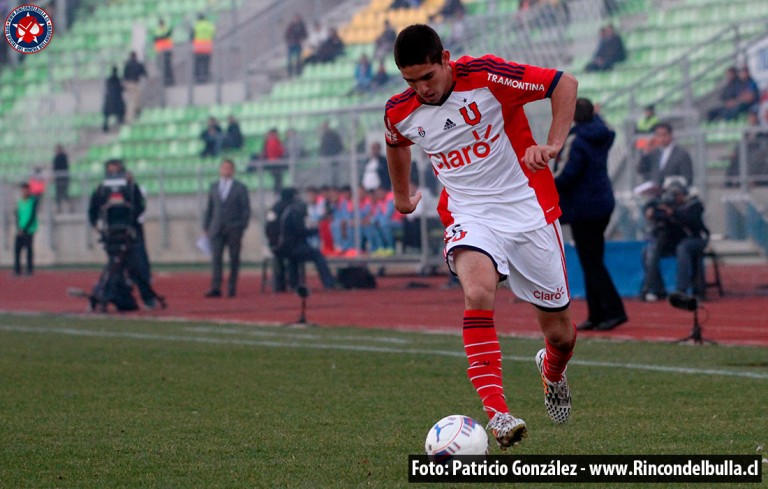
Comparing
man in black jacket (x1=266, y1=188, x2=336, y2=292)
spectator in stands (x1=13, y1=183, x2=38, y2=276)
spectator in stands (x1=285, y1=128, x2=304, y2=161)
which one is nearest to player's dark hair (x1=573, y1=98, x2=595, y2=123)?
man in black jacket (x1=266, y1=188, x2=336, y2=292)

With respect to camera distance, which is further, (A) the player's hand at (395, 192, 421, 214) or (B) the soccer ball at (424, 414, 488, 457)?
(A) the player's hand at (395, 192, 421, 214)

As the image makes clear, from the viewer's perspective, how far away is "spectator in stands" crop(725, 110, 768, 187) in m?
20.6

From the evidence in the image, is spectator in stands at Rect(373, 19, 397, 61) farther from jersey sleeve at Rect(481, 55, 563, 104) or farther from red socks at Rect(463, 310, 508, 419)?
red socks at Rect(463, 310, 508, 419)

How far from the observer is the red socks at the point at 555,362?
717cm

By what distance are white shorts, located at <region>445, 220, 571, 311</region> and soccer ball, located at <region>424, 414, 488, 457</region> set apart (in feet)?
3.63

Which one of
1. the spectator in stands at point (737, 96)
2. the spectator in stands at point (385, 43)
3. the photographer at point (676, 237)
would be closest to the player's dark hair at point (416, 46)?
the photographer at point (676, 237)

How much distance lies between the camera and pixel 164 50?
1469 inches

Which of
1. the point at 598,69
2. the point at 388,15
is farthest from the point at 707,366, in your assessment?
the point at 388,15

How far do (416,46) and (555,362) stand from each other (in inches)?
73.8

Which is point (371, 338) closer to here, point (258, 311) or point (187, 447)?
point (258, 311)

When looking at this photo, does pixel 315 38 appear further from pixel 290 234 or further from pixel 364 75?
pixel 290 234

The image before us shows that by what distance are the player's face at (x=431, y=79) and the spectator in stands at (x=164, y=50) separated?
3138cm

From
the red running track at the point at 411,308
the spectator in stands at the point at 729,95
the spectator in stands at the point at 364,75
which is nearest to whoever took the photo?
the red running track at the point at 411,308

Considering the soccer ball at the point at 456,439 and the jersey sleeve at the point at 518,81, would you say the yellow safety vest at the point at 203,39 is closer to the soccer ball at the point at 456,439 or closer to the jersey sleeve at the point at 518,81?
the jersey sleeve at the point at 518,81
